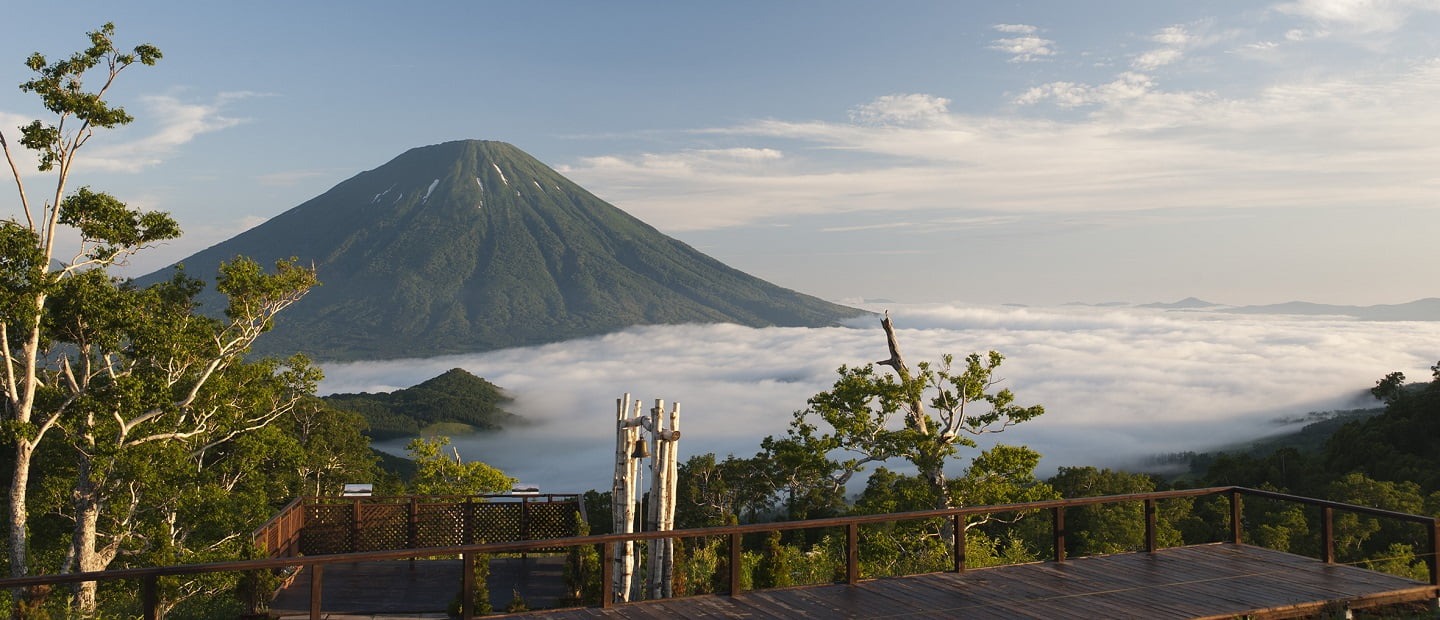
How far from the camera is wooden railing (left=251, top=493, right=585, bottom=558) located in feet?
43.6

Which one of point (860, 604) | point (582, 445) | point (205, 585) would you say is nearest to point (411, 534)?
point (205, 585)

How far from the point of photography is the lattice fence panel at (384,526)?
44.1ft

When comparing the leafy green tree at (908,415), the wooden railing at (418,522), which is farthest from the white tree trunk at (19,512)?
the leafy green tree at (908,415)

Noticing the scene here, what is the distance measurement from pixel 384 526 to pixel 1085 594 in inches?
412

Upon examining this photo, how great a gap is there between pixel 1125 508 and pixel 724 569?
32.4 meters

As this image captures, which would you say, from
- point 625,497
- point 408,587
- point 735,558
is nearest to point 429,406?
point 408,587

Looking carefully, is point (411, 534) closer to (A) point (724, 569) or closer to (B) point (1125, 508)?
(A) point (724, 569)

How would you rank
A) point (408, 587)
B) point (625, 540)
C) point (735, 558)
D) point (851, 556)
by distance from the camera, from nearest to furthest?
point (625, 540), point (735, 558), point (851, 556), point (408, 587)

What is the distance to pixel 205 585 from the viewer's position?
54.5ft

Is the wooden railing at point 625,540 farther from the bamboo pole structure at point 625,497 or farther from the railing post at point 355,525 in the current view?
the railing post at point 355,525

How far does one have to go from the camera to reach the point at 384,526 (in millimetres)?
13766

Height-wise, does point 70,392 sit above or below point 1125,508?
above

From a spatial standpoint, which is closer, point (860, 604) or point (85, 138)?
point (860, 604)

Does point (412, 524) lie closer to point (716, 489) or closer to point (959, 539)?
point (959, 539)
